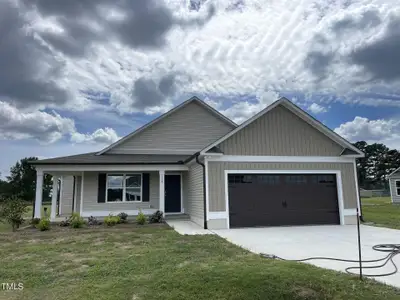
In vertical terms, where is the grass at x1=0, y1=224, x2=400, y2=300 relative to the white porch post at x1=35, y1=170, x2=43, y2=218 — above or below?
below

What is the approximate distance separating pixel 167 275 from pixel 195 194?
7948 mm

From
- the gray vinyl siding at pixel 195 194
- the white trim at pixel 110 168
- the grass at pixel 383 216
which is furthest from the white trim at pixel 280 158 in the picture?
the white trim at pixel 110 168

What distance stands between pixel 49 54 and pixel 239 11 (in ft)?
27.8

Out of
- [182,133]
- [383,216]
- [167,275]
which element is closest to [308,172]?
[383,216]

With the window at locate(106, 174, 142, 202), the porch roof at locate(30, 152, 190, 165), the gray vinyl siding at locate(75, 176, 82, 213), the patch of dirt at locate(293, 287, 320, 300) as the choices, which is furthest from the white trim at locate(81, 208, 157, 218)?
the patch of dirt at locate(293, 287, 320, 300)

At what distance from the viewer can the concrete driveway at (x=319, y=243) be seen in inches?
221

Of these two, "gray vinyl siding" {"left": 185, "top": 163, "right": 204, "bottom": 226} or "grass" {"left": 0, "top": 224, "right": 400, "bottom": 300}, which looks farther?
"gray vinyl siding" {"left": 185, "top": 163, "right": 204, "bottom": 226}

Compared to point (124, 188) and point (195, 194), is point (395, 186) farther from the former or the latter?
point (124, 188)

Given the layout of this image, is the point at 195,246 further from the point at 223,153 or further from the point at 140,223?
the point at 140,223

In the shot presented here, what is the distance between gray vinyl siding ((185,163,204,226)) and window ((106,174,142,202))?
8.45 feet

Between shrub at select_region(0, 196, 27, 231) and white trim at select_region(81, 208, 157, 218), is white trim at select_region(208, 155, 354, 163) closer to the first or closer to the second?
white trim at select_region(81, 208, 157, 218)

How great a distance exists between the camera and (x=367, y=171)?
69.6 m

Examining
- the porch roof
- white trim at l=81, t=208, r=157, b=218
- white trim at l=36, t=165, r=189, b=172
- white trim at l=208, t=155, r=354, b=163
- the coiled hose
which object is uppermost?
the porch roof

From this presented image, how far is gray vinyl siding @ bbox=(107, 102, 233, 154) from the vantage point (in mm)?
16172
